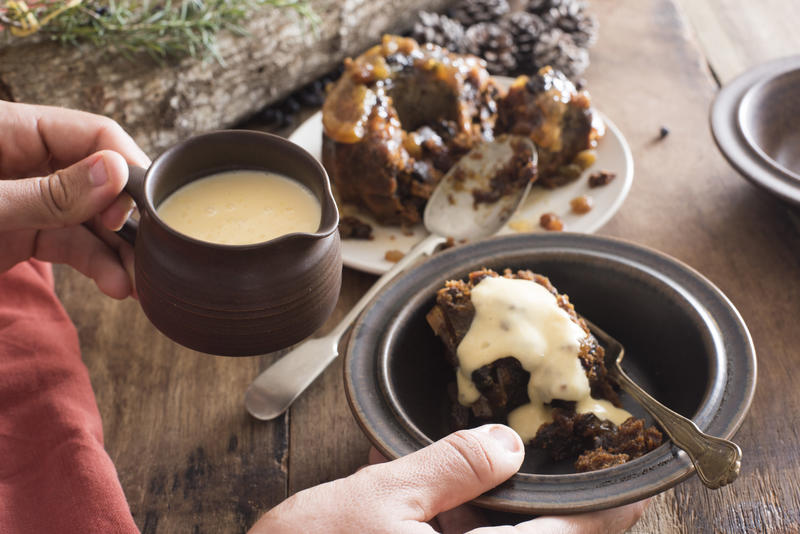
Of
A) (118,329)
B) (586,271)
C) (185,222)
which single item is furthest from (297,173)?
(118,329)

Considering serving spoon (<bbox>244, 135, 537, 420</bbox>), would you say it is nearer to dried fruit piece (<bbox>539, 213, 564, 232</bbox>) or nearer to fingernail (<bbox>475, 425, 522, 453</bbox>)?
dried fruit piece (<bbox>539, 213, 564, 232</bbox>)

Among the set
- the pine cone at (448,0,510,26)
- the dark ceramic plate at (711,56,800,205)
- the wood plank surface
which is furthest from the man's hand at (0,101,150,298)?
the wood plank surface

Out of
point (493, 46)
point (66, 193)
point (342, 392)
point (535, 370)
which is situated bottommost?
point (342, 392)

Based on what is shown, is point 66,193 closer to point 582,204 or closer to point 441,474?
point 441,474

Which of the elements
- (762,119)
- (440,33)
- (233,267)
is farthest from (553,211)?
(233,267)

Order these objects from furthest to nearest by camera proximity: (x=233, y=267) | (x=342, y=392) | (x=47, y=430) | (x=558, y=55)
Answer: (x=558, y=55) < (x=342, y=392) < (x=47, y=430) < (x=233, y=267)

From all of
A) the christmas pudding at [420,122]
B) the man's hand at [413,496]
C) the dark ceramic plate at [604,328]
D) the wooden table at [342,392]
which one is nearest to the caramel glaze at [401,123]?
the christmas pudding at [420,122]

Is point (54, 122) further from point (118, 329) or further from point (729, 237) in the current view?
point (729, 237)
